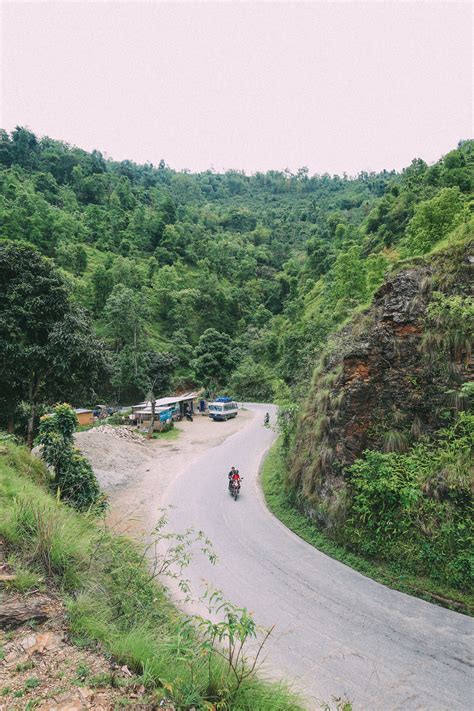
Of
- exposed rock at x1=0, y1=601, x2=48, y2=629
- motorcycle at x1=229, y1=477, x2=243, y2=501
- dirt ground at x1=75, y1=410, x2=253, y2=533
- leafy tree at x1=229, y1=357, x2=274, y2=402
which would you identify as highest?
exposed rock at x1=0, y1=601, x2=48, y2=629

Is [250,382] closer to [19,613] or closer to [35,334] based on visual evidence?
[35,334]

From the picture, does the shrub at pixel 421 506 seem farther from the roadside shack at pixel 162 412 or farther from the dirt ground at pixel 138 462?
the roadside shack at pixel 162 412

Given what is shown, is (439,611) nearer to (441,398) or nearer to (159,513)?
(441,398)

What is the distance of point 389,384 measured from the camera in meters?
9.00

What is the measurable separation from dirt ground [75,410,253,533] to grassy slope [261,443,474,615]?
378cm

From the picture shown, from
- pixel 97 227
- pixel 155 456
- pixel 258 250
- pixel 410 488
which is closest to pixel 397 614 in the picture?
pixel 410 488

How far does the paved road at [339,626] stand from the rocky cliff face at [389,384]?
1.67m

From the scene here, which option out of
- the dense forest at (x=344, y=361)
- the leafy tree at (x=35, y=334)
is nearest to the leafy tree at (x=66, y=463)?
the dense forest at (x=344, y=361)

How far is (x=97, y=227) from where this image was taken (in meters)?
56.5

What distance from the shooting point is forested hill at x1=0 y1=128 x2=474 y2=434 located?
25516mm

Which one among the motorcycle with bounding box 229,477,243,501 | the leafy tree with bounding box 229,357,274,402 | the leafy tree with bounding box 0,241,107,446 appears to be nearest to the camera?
the leafy tree with bounding box 0,241,107,446

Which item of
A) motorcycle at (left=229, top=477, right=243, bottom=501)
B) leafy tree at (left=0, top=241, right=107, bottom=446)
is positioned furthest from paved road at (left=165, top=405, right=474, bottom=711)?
leafy tree at (left=0, top=241, right=107, bottom=446)

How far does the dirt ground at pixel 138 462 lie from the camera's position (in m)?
11.2

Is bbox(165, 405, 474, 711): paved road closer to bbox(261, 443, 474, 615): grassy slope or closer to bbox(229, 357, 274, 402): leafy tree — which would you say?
bbox(261, 443, 474, 615): grassy slope
